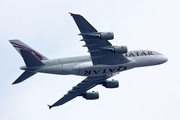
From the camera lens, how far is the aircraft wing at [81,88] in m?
70.5

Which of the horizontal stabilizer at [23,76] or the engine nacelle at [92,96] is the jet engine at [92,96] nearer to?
the engine nacelle at [92,96]

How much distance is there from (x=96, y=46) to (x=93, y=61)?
10.9 ft

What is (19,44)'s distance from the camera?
67438 mm

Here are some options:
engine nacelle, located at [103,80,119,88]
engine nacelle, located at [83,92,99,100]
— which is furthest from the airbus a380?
engine nacelle, located at [83,92,99,100]

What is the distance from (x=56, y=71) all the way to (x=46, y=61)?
95.4 inches

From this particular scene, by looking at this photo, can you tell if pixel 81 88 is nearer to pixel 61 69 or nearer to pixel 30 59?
pixel 61 69

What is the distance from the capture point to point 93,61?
6288 centimetres

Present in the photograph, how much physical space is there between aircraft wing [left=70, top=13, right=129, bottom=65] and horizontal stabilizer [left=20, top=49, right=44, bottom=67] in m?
8.51

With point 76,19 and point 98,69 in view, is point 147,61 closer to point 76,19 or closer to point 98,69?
point 98,69

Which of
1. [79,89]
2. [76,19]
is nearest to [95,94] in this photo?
[79,89]

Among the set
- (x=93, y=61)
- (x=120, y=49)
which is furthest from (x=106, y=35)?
(x=93, y=61)

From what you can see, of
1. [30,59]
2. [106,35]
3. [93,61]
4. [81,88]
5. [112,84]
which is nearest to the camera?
[106,35]

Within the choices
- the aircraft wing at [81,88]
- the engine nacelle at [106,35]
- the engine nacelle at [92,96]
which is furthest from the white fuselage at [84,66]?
the engine nacelle at [92,96]

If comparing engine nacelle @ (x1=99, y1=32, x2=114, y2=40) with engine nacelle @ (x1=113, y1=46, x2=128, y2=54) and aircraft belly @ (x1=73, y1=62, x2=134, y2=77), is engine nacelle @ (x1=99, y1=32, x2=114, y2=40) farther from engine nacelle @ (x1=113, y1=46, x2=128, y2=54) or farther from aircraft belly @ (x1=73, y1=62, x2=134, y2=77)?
aircraft belly @ (x1=73, y1=62, x2=134, y2=77)
